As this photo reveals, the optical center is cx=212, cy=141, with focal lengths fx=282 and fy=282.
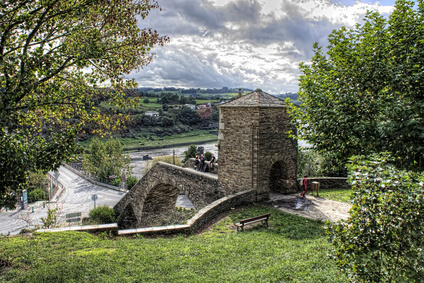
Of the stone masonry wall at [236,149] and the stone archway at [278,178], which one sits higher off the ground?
the stone masonry wall at [236,149]

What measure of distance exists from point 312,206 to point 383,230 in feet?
31.1

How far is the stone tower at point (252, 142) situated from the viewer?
12.9m

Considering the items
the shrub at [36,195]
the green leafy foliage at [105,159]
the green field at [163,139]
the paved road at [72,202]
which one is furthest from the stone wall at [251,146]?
the green field at [163,139]

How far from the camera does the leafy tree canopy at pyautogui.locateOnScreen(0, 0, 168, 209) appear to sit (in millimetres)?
5344

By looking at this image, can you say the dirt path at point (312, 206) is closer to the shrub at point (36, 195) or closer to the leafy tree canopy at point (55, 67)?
the leafy tree canopy at point (55, 67)

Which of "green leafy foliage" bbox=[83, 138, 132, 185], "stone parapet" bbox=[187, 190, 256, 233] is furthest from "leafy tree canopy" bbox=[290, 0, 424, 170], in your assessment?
"green leafy foliage" bbox=[83, 138, 132, 185]

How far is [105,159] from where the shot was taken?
49188 mm

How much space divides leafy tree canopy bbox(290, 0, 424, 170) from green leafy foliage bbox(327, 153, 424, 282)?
2.72 m

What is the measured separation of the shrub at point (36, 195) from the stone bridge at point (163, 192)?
84.0ft

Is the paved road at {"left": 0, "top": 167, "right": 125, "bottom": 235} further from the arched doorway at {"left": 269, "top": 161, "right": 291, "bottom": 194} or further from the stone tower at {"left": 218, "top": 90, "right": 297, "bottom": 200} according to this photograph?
the arched doorway at {"left": 269, "top": 161, "right": 291, "bottom": 194}

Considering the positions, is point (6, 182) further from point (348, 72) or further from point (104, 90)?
point (348, 72)

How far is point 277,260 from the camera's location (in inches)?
267

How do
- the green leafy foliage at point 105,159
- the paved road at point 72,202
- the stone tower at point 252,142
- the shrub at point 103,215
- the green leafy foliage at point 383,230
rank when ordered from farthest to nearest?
1. the green leafy foliage at point 105,159
2. the paved road at point 72,202
3. the shrub at point 103,215
4. the stone tower at point 252,142
5. the green leafy foliage at point 383,230

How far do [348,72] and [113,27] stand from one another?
651 centimetres
